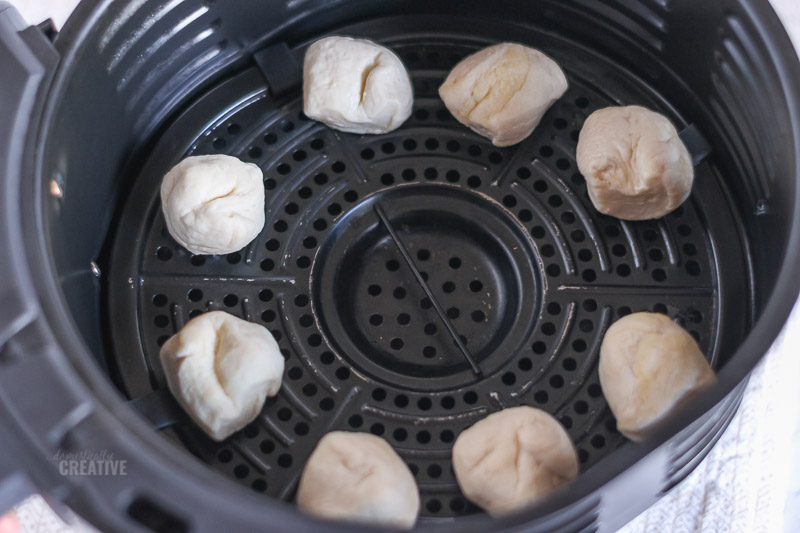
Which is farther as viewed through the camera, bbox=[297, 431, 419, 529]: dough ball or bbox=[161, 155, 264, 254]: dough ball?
bbox=[161, 155, 264, 254]: dough ball

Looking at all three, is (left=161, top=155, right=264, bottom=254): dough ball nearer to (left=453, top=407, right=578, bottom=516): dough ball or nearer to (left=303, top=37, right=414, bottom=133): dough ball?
(left=303, top=37, right=414, bottom=133): dough ball

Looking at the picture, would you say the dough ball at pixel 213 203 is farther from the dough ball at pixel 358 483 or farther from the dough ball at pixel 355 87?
the dough ball at pixel 358 483

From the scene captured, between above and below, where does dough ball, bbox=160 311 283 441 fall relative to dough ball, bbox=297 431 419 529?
above

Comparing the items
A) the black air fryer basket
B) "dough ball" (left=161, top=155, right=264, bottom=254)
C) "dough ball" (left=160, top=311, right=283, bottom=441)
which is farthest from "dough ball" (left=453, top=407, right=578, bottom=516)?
"dough ball" (left=161, top=155, right=264, bottom=254)

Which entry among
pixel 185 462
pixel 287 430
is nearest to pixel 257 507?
pixel 185 462

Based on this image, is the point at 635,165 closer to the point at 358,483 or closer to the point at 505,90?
the point at 505,90

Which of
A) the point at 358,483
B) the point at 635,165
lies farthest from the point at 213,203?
the point at 635,165

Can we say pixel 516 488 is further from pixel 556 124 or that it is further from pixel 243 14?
pixel 243 14

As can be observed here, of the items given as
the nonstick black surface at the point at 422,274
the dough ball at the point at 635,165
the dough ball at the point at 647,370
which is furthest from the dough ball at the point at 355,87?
the dough ball at the point at 647,370

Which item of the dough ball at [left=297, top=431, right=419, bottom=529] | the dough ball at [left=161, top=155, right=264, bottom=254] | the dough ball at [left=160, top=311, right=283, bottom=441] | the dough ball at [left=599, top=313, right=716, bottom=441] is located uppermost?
the dough ball at [left=161, top=155, right=264, bottom=254]
